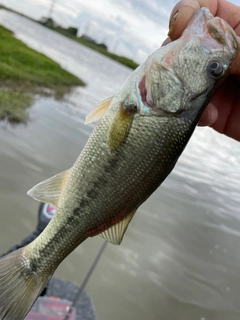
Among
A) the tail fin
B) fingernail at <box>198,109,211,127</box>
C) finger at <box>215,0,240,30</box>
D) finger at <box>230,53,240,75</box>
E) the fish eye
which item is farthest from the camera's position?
finger at <box>215,0,240,30</box>

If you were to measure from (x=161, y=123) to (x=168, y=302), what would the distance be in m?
4.86

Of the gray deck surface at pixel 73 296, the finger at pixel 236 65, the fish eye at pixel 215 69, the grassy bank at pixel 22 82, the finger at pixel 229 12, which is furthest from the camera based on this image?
the grassy bank at pixel 22 82

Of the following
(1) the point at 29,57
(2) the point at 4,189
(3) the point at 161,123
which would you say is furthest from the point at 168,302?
(1) the point at 29,57

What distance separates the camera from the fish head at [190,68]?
6.72ft

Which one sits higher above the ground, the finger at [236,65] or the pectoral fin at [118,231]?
the finger at [236,65]

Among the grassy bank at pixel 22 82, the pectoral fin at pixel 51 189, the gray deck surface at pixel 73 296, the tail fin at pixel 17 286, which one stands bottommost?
the grassy bank at pixel 22 82

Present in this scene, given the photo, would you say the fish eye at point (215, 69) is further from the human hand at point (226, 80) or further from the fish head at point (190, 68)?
the human hand at point (226, 80)

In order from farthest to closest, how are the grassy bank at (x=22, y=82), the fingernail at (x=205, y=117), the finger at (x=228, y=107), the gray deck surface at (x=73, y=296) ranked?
the grassy bank at (x=22, y=82) → the gray deck surface at (x=73, y=296) → the finger at (x=228, y=107) → the fingernail at (x=205, y=117)

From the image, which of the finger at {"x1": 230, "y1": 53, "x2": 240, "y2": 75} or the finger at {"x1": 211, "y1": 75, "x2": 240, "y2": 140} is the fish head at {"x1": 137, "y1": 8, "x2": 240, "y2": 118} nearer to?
the finger at {"x1": 230, "y1": 53, "x2": 240, "y2": 75}

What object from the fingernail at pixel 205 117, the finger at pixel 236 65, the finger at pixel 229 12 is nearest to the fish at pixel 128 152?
Answer: the finger at pixel 236 65

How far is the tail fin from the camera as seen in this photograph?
6.41 feet

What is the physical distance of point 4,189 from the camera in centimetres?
704

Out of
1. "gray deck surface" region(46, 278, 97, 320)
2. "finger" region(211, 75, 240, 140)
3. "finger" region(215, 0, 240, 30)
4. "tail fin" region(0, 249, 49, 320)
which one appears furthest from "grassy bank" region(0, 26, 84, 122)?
"tail fin" region(0, 249, 49, 320)

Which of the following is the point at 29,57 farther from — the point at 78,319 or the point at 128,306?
the point at 78,319
